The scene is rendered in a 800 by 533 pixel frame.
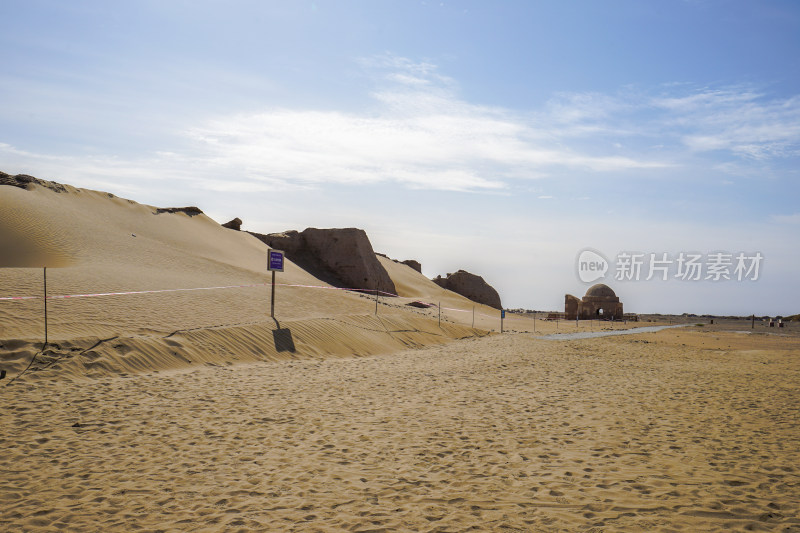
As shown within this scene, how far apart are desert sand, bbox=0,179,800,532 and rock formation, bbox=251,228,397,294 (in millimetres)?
16476

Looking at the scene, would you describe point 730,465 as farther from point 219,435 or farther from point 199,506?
point 219,435

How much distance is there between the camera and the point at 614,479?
537 cm

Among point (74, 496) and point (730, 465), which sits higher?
point (730, 465)

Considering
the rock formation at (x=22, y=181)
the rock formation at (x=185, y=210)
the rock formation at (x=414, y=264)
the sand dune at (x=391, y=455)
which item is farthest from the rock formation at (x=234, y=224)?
the sand dune at (x=391, y=455)

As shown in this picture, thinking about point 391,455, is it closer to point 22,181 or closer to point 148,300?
point 148,300

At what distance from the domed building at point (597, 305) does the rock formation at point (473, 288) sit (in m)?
7.20

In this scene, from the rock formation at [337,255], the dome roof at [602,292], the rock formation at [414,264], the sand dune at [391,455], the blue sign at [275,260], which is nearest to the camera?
the sand dune at [391,455]

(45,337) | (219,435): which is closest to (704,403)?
(219,435)

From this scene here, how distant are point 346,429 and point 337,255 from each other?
90.8ft

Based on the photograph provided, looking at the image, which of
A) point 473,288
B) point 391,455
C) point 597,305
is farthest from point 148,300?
point 597,305

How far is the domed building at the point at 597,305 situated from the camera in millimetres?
49812

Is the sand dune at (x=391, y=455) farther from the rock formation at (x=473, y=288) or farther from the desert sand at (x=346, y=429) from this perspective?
the rock formation at (x=473, y=288)

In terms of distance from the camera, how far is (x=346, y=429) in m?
7.32

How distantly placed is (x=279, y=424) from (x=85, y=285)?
478 inches
